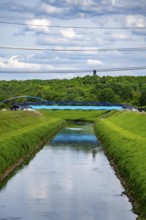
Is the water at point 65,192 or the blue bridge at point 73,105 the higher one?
the water at point 65,192

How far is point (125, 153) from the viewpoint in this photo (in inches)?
1606

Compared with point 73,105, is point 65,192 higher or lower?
higher

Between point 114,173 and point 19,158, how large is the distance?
32.6 feet

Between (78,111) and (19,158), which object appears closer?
(19,158)

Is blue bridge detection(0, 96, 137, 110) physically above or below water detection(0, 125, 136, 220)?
below

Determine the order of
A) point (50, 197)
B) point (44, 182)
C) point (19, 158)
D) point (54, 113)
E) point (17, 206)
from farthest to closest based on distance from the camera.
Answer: point (54, 113), point (19, 158), point (44, 182), point (50, 197), point (17, 206)

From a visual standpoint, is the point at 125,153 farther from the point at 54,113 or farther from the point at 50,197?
the point at 54,113

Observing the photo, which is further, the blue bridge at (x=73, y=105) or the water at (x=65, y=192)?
the blue bridge at (x=73, y=105)

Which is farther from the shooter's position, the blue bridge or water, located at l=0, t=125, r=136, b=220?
the blue bridge

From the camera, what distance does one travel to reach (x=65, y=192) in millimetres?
31156

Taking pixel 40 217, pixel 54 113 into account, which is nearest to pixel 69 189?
pixel 40 217

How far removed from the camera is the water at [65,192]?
25.7m

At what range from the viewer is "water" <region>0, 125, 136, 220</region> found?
84.4ft

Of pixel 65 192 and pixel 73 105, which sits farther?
pixel 73 105
